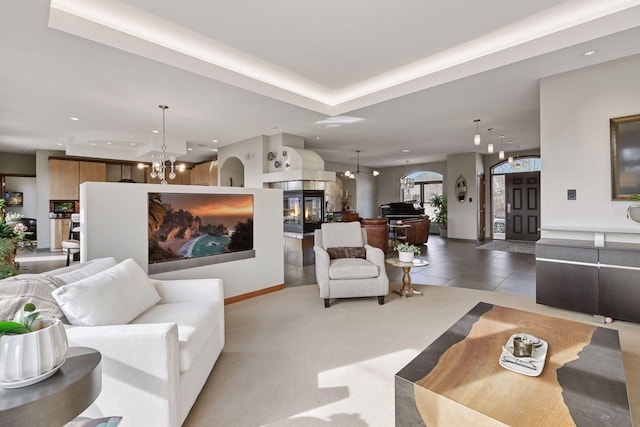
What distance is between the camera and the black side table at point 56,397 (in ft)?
3.22

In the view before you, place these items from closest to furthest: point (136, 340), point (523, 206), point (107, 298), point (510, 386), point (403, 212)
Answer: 1. point (510, 386)
2. point (136, 340)
3. point (107, 298)
4. point (523, 206)
5. point (403, 212)

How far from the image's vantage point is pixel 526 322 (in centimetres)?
211

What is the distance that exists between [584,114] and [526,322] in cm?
278

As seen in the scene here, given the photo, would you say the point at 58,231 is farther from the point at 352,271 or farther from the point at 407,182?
the point at 407,182

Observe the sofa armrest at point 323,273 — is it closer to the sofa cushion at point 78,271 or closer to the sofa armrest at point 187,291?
the sofa armrest at point 187,291

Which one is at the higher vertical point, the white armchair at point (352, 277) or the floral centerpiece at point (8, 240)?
the floral centerpiece at point (8, 240)

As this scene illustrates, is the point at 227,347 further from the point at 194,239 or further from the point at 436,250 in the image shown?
the point at 436,250

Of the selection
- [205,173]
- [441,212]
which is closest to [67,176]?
[205,173]

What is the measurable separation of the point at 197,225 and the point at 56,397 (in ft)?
8.34

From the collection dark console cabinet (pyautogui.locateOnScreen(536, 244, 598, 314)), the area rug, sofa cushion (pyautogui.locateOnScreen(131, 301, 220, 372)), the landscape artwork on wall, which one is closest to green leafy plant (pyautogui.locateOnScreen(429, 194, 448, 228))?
the area rug

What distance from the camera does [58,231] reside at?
8219 mm

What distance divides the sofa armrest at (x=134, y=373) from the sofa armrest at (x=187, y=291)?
893 millimetres

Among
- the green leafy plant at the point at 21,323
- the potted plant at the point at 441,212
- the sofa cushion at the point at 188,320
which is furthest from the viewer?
the potted plant at the point at 441,212

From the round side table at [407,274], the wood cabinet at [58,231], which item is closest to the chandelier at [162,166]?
the wood cabinet at [58,231]
